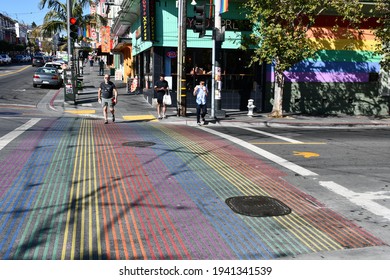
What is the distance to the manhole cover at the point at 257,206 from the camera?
5.96m

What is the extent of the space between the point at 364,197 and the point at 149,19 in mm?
14961

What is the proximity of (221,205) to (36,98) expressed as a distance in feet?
65.1

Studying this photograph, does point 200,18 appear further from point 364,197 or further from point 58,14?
point 58,14

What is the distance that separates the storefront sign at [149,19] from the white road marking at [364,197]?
13.8 meters

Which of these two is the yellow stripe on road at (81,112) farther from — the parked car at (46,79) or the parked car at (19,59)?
the parked car at (19,59)

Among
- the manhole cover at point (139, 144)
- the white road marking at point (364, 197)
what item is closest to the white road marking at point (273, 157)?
the white road marking at point (364, 197)

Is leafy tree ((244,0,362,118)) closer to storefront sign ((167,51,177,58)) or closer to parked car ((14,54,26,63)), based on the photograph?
storefront sign ((167,51,177,58))

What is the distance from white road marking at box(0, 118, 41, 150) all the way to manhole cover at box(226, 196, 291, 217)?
6117 millimetres

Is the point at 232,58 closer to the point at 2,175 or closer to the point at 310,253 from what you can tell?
the point at 2,175

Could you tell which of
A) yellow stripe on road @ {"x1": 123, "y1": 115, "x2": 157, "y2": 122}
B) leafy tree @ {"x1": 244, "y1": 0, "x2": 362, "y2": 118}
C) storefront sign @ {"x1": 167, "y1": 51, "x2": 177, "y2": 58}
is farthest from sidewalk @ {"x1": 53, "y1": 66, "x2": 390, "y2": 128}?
storefront sign @ {"x1": 167, "y1": 51, "x2": 177, "y2": 58}

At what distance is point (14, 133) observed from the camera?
11680 mm

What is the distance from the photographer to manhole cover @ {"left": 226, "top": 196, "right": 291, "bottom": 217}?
5.96 meters
